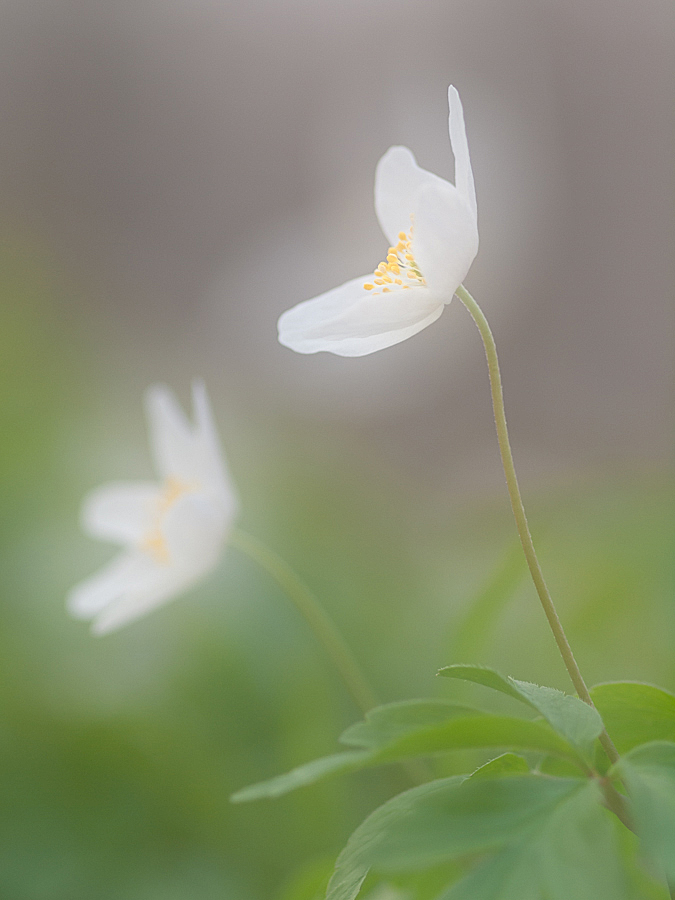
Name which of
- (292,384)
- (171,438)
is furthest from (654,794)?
(292,384)

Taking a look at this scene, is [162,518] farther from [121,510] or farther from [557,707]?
[557,707]

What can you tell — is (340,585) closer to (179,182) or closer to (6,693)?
(6,693)

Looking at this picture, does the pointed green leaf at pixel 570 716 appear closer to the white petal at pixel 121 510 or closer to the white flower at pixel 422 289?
the white flower at pixel 422 289

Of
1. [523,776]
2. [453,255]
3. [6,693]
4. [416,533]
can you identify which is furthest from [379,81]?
[523,776]

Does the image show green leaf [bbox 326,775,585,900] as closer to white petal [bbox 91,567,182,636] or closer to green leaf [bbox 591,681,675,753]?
green leaf [bbox 591,681,675,753]

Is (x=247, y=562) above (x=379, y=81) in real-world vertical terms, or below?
below

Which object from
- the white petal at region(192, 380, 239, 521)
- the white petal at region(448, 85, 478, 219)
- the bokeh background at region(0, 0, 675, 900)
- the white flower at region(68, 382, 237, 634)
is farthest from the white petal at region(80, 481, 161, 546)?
the white petal at region(448, 85, 478, 219)
